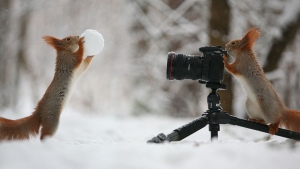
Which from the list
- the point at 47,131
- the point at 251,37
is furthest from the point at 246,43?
the point at 47,131

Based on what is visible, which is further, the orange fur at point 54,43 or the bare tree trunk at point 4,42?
the bare tree trunk at point 4,42

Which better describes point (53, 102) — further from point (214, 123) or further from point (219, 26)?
point (219, 26)

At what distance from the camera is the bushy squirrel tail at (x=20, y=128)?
1237 mm

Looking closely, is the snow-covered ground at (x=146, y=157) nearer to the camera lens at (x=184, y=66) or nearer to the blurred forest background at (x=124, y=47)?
the camera lens at (x=184, y=66)

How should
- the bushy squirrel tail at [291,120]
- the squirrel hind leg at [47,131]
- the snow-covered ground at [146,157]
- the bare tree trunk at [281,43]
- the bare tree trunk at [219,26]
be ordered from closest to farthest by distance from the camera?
1. the snow-covered ground at [146,157]
2. the squirrel hind leg at [47,131]
3. the bushy squirrel tail at [291,120]
4. the bare tree trunk at [219,26]
5. the bare tree trunk at [281,43]

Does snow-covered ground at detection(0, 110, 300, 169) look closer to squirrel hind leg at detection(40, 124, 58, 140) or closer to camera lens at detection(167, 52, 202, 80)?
squirrel hind leg at detection(40, 124, 58, 140)

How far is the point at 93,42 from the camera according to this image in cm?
130

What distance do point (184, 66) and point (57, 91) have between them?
439mm

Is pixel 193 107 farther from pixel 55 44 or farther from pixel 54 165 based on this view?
pixel 54 165

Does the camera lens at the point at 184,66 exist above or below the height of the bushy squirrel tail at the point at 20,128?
above

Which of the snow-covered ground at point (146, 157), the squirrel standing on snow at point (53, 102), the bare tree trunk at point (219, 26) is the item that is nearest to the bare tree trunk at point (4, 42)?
the bare tree trunk at point (219, 26)

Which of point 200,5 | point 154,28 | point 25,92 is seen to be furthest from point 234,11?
point 25,92

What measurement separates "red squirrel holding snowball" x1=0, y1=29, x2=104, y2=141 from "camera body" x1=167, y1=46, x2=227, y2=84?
26cm

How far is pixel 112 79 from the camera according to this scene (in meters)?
3.80
